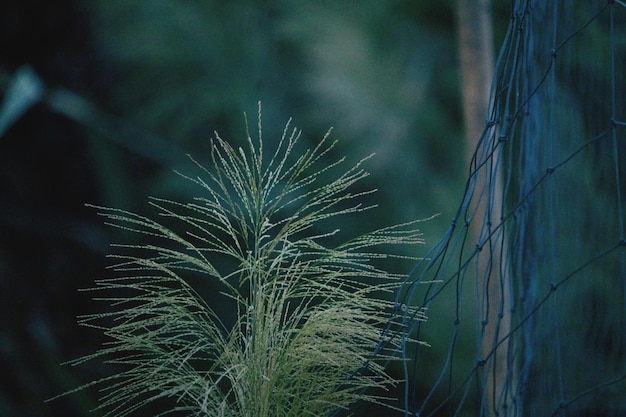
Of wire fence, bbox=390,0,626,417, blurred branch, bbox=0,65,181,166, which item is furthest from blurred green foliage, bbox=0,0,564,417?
wire fence, bbox=390,0,626,417

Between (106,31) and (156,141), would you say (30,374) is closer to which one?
(156,141)

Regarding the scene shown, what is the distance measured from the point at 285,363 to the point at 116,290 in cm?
208

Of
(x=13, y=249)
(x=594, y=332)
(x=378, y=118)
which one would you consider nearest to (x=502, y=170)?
(x=594, y=332)

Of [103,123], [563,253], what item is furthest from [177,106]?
[563,253]

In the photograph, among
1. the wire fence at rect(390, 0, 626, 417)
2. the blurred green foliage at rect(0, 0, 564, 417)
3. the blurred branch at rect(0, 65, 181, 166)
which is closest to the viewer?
the wire fence at rect(390, 0, 626, 417)

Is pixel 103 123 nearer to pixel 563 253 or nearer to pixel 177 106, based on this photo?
pixel 177 106

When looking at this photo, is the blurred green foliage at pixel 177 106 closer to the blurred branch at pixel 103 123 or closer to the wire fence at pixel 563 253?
the blurred branch at pixel 103 123

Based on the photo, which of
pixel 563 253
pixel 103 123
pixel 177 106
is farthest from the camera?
pixel 177 106

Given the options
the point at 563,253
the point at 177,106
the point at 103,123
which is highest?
the point at 177,106

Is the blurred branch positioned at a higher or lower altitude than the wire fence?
higher

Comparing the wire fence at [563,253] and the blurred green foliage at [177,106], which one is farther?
the blurred green foliage at [177,106]

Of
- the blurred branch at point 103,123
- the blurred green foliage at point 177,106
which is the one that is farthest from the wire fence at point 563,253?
the blurred branch at point 103,123

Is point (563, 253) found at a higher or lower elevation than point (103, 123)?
lower

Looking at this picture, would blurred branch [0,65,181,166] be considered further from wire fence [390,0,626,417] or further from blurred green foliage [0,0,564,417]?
wire fence [390,0,626,417]
